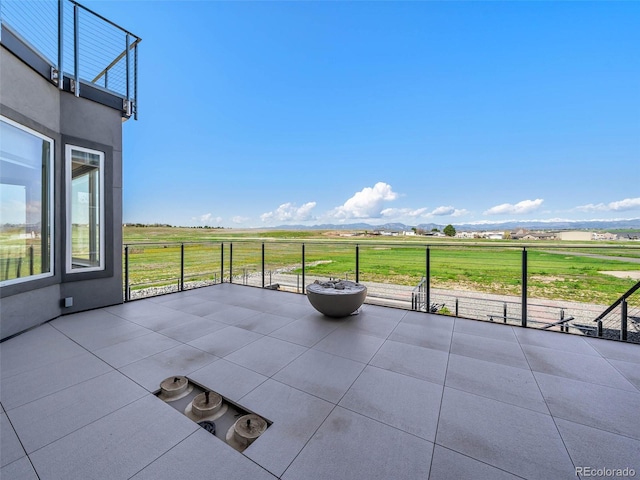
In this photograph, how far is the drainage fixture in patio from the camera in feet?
4.64

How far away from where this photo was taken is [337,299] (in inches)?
129

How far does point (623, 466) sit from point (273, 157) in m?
20.7

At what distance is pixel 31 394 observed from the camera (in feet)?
5.86

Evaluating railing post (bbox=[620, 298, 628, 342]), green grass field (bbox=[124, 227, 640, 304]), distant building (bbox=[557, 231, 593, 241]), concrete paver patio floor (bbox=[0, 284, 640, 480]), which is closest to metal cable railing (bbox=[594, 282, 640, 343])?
railing post (bbox=[620, 298, 628, 342])

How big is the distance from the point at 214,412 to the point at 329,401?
0.75m

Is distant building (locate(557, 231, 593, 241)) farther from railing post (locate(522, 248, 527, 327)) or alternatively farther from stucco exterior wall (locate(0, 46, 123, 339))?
stucco exterior wall (locate(0, 46, 123, 339))

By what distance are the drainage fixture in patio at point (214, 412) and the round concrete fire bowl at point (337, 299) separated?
1.75 metres

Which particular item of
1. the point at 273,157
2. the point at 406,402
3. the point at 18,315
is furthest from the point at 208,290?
the point at 273,157

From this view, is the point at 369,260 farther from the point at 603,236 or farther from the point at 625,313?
the point at 603,236

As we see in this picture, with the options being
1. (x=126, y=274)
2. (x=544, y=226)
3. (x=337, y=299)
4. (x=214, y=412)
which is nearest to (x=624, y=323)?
(x=337, y=299)

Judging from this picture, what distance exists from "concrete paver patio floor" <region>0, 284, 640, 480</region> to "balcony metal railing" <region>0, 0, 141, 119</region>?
3.41 metres

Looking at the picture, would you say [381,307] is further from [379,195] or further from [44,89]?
[379,195]

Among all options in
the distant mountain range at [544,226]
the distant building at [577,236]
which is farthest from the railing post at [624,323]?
the distant mountain range at [544,226]

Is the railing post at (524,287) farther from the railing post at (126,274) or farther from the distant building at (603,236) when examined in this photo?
the railing post at (126,274)
